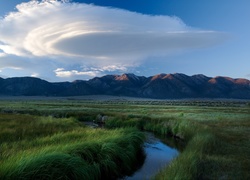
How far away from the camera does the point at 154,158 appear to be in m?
20.1

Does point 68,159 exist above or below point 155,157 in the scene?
above

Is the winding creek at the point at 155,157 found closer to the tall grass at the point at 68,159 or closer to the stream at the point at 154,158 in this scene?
the stream at the point at 154,158

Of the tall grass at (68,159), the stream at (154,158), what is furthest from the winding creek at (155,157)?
the tall grass at (68,159)

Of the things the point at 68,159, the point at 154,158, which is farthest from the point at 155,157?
the point at 68,159

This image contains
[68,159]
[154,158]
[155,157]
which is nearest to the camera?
[68,159]

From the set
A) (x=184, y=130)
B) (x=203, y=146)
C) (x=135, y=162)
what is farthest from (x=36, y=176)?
(x=184, y=130)

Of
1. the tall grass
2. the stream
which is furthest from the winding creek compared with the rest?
the tall grass

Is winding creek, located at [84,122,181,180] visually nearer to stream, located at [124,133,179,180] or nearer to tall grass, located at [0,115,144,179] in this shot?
stream, located at [124,133,179,180]

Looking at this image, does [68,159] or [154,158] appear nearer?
[68,159]

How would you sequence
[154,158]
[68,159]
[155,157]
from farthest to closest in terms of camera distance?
1. [155,157]
2. [154,158]
3. [68,159]

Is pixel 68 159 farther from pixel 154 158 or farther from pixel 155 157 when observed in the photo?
pixel 155 157

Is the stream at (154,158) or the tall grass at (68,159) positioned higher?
the tall grass at (68,159)

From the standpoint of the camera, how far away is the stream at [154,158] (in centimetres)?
1563

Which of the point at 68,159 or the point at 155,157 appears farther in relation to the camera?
the point at 155,157
